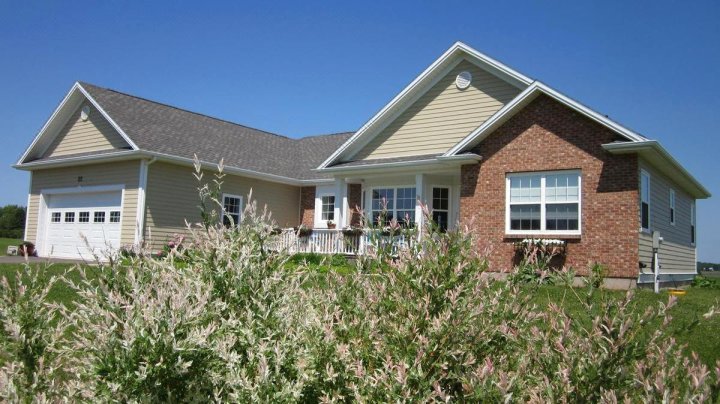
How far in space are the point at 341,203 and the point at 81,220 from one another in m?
10.5

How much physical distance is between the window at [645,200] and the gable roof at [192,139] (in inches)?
435

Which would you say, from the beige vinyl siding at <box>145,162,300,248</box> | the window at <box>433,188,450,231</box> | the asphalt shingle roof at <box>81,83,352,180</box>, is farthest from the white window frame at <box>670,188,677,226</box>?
the beige vinyl siding at <box>145,162,300,248</box>

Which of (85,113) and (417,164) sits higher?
(85,113)

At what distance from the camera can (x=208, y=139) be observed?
23188 millimetres

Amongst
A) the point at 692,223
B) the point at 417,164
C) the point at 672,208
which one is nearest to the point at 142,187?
the point at 417,164

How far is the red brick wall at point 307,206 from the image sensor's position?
79.0ft

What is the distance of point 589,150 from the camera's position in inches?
555

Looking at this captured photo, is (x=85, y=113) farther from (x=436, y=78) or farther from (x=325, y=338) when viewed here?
(x=325, y=338)

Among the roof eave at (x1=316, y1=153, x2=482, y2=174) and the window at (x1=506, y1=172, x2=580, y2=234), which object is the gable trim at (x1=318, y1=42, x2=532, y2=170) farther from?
the window at (x1=506, y1=172, x2=580, y2=234)

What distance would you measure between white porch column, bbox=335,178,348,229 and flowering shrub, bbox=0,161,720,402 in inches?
634

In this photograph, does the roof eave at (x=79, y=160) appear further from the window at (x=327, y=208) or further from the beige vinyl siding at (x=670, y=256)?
the beige vinyl siding at (x=670, y=256)

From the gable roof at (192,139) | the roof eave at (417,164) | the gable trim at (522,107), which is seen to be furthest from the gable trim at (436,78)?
the gable roof at (192,139)

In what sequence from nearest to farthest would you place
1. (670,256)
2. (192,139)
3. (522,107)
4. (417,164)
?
(522,107) → (417,164) → (670,256) → (192,139)

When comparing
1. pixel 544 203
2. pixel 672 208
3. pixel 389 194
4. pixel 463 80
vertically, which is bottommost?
pixel 544 203
